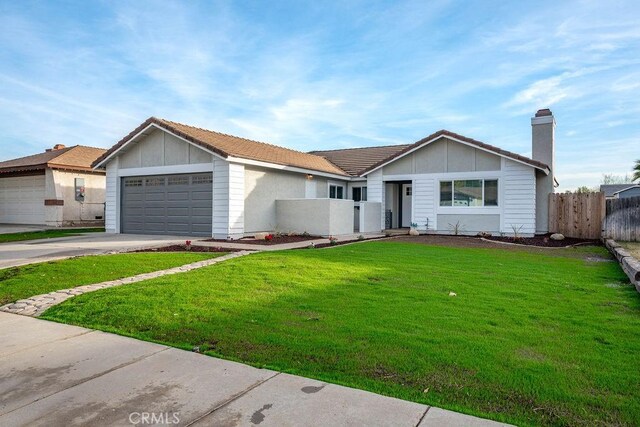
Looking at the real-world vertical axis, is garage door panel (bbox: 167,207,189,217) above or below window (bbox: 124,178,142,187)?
below

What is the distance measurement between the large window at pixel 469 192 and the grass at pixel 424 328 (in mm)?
10169

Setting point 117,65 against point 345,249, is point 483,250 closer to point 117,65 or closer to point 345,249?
point 345,249

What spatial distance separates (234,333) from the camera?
4578 millimetres

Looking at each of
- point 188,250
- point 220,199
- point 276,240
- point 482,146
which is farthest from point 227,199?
point 482,146

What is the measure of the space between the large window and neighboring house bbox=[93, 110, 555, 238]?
0.14 ft

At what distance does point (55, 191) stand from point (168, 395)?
2389 cm

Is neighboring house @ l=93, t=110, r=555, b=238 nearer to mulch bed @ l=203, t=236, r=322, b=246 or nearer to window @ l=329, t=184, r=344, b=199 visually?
mulch bed @ l=203, t=236, r=322, b=246

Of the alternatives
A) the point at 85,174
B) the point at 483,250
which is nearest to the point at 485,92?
the point at 483,250

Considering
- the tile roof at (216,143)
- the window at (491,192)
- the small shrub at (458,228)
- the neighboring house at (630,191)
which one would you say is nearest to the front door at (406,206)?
the small shrub at (458,228)

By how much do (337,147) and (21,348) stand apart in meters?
28.0

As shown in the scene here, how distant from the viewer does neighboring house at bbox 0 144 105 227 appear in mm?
22844

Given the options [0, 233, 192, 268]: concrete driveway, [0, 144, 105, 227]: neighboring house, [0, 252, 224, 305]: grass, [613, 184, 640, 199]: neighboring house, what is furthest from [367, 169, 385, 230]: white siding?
[613, 184, 640, 199]: neighboring house

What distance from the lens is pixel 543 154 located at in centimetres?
1948

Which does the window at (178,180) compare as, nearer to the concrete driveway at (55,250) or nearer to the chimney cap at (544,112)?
the concrete driveway at (55,250)
